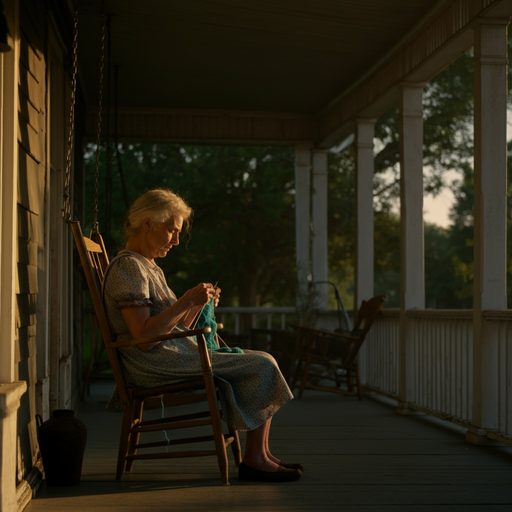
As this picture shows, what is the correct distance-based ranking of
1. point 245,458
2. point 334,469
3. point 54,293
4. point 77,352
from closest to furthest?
1. point 245,458
2. point 334,469
3. point 54,293
4. point 77,352

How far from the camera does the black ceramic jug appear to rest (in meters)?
2.71

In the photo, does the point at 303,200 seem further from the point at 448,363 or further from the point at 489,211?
the point at 489,211

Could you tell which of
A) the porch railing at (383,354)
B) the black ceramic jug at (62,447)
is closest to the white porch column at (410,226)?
the porch railing at (383,354)

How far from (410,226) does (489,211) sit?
128 cm

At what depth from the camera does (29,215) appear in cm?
291

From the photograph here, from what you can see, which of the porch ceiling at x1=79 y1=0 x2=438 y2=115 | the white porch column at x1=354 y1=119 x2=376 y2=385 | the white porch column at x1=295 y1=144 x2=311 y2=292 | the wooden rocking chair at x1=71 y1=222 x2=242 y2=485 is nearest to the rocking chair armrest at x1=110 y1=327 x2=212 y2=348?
the wooden rocking chair at x1=71 y1=222 x2=242 y2=485

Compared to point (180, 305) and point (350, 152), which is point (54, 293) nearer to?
point (180, 305)

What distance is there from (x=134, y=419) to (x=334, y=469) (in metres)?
0.98

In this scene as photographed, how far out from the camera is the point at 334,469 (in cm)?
317

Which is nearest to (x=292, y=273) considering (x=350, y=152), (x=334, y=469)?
(x=350, y=152)

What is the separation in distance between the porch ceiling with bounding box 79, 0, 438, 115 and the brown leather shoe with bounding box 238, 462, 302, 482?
113 inches

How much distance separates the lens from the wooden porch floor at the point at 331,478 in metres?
2.57

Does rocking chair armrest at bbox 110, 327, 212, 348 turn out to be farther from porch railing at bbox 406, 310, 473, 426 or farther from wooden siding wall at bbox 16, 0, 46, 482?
porch railing at bbox 406, 310, 473, 426

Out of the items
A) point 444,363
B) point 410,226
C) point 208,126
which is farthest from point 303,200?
point 444,363
